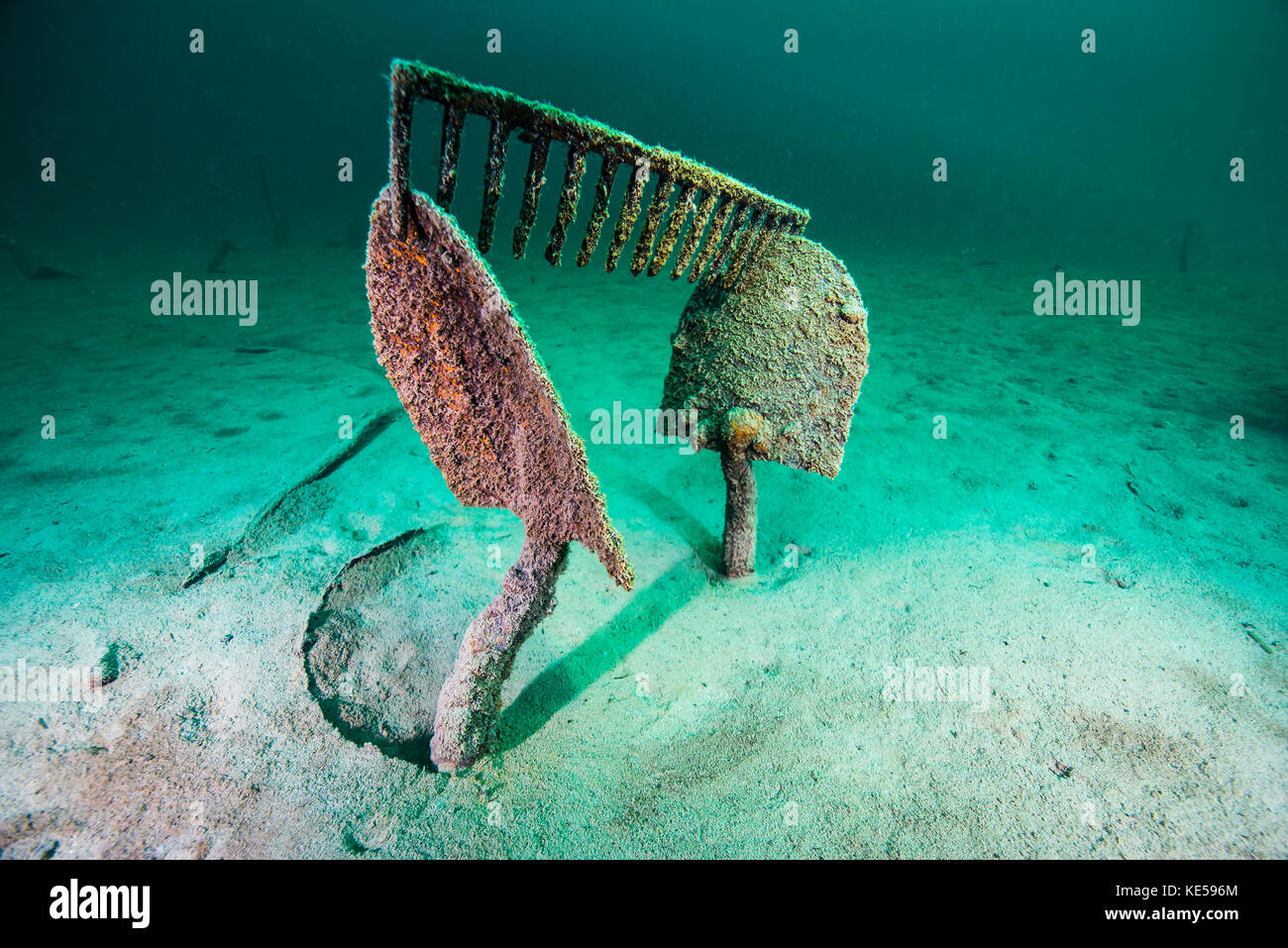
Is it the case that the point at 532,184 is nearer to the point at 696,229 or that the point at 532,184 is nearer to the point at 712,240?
the point at 696,229

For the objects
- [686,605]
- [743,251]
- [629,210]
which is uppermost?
[629,210]

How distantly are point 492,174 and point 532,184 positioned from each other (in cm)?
16

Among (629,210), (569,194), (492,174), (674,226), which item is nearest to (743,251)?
(674,226)

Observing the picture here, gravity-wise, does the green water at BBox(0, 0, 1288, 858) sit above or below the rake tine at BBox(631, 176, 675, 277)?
below

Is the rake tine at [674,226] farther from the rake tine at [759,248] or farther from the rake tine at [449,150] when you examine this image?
the rake tine at [449,150]

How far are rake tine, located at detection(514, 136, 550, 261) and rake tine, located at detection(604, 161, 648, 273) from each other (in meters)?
0.36

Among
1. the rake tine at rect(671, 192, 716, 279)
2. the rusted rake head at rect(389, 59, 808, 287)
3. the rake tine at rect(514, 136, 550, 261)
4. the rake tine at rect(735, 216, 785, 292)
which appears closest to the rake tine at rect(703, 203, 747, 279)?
the rusted rake head at rect(389, 59, 808, 287)

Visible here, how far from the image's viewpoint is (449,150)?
155 cm

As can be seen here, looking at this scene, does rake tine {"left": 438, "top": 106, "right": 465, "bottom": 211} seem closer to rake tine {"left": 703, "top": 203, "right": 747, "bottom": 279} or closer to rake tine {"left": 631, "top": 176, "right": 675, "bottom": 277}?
rake tine {"left": 631, "top": 176, "right": 675, "bottom": 277}

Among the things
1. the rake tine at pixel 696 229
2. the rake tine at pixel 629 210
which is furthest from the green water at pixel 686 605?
the rake tine at pixel 696 229

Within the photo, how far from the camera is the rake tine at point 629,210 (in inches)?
79.3

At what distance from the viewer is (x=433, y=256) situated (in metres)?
1.62

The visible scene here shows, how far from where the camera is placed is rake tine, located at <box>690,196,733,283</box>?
2.72 meters
